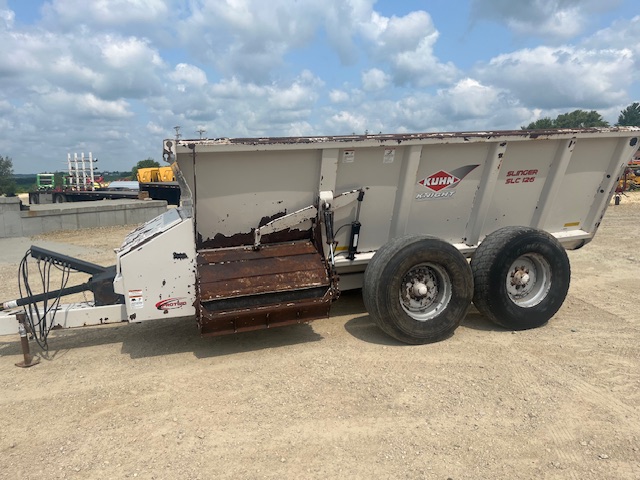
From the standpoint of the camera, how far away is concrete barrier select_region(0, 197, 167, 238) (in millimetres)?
10836

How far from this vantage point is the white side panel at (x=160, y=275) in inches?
149

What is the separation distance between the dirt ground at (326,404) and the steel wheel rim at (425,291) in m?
0.35

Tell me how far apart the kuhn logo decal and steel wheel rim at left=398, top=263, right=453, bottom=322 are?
82 cm

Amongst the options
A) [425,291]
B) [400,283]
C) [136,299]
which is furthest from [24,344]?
[425,291]

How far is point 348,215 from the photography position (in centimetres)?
455

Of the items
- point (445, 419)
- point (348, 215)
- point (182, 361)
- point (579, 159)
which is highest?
point (579, 159)

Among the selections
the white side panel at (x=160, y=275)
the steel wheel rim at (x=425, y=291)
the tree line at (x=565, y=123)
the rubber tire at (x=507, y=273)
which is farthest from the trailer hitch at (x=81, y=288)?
the tree line at (x=565, y=123)

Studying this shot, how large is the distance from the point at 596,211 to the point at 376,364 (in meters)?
3.59

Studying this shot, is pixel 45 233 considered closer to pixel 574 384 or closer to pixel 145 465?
pixel 145 465

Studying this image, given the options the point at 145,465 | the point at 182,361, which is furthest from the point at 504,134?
the point at 145,465

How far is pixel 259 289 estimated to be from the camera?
3938 mm

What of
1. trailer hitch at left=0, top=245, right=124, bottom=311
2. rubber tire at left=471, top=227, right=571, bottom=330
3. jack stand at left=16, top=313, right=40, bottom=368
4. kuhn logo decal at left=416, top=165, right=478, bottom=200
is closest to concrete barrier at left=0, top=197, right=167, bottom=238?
trailer hitch at left=0, top=245, right=124, bottom=311

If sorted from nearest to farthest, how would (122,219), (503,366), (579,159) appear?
(503,366) → (579,159) → (122,219)

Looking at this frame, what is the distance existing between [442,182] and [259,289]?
222 cm
